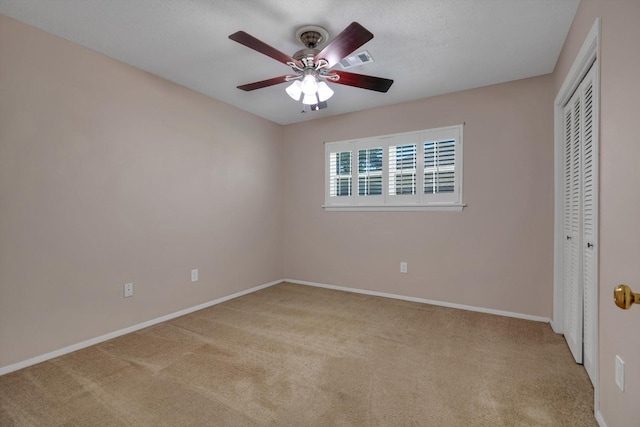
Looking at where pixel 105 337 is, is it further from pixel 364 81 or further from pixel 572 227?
pixel 572 227

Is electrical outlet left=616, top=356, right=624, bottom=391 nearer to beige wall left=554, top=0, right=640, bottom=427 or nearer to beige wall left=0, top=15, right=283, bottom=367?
beige wall left=554, top=0, right=640, bottom=427

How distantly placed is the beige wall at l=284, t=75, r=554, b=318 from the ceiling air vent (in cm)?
137

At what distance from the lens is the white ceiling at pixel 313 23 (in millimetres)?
1997

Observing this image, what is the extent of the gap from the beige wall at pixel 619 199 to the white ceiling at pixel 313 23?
0.69 m

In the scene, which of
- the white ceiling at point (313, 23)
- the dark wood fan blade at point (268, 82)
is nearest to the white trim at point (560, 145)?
the white ceiling at point (313, 23)

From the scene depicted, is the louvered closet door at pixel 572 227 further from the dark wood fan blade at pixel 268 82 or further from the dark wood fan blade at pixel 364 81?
the dark wood fan blade at pixel 268 82

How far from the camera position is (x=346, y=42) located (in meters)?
1.80

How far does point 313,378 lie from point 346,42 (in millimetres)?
2180

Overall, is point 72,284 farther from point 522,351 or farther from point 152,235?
point 522,351

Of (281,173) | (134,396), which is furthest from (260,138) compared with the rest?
(134,396)

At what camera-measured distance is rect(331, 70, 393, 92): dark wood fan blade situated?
A: 2.21 m

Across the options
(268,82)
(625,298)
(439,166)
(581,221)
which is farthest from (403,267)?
(625,298)

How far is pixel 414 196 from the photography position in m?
3.70

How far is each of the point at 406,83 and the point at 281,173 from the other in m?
2.32
